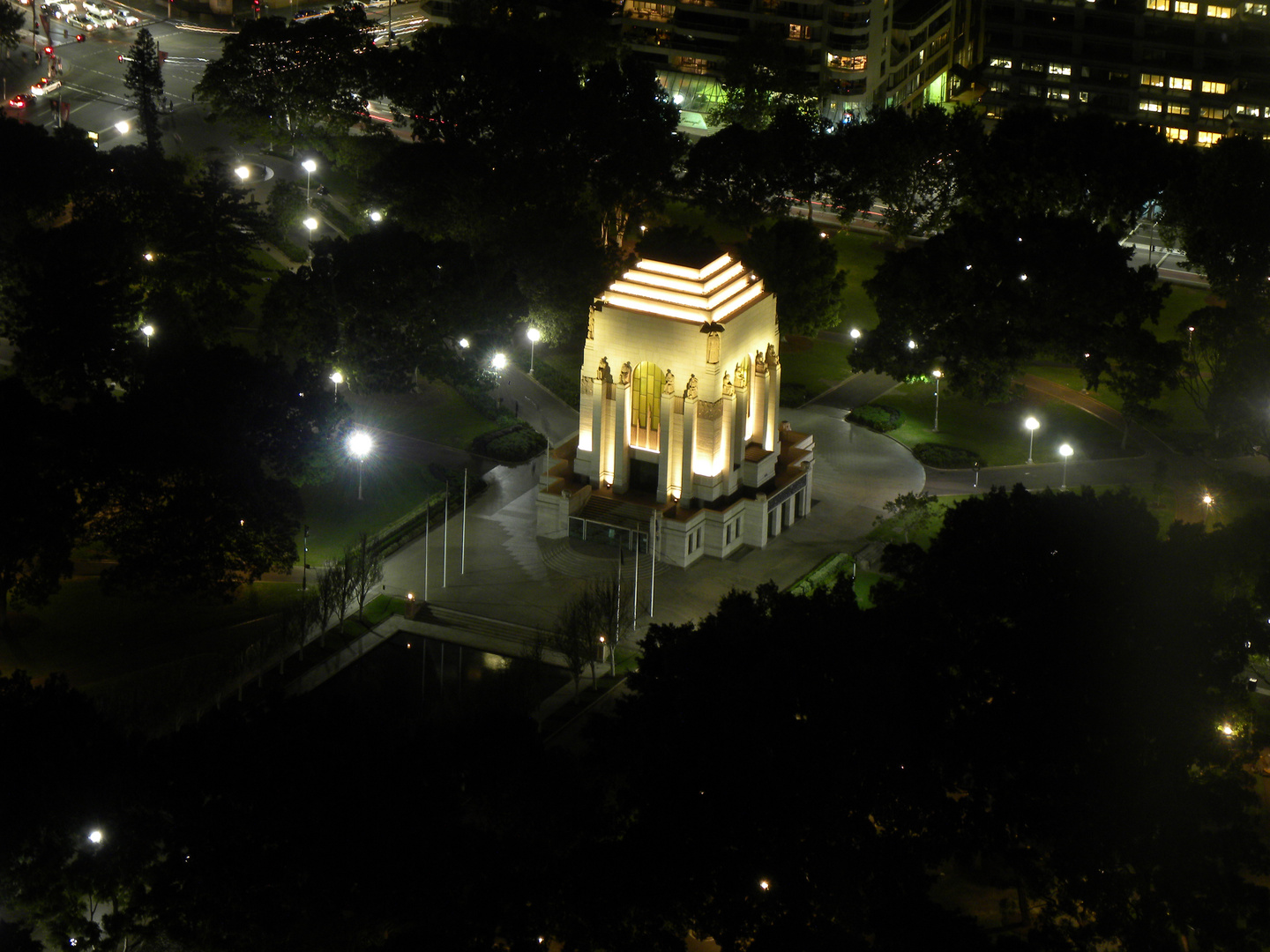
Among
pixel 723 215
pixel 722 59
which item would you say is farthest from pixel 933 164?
pixel 722 59

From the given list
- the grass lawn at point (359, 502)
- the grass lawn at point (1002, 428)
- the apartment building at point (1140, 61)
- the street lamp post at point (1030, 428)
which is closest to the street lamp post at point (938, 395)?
the grass lawn at point (1002, 428)

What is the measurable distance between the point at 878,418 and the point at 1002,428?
793cm

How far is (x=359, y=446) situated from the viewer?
10588cm

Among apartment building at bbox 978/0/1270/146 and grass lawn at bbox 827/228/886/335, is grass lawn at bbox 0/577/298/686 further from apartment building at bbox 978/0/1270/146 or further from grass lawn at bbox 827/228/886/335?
apartment building at bbox 978/0/1270/146

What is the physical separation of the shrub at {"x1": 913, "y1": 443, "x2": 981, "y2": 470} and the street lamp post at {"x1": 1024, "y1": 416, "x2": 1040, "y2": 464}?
139 inches

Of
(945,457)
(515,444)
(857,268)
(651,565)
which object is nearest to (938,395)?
(945,457)

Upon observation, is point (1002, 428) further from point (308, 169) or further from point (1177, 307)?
point (308, 169)

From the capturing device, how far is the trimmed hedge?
12138 cm

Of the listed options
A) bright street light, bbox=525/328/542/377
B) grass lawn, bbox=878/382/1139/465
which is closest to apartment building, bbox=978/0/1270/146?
grass lawn, bbox=878/382/1139/465

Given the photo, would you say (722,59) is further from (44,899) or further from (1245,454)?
(44,899)

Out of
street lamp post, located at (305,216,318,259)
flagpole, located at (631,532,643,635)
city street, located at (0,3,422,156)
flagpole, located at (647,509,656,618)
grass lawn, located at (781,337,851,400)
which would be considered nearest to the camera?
flagpole, located at (631,532,643,635)

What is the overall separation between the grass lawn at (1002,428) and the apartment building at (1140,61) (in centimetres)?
7037

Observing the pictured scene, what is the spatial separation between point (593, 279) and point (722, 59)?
197 feet

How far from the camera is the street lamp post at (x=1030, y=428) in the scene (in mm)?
115625
